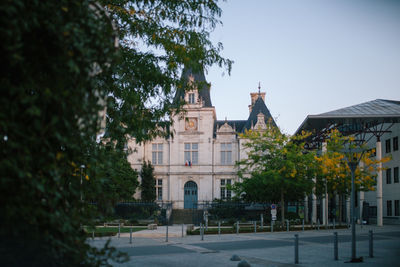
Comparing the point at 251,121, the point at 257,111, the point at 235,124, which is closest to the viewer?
the point at 251,121

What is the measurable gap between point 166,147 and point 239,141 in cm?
1017

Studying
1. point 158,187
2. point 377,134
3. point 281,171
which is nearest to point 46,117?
point 281,171

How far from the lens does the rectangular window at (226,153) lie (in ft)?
184

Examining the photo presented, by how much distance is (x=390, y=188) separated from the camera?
137ft

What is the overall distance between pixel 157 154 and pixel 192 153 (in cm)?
493

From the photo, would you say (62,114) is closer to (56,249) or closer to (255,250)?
(56,249)

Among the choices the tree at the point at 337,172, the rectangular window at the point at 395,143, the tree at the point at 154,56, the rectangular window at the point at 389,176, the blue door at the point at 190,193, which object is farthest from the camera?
the blue door at the point at 190,193

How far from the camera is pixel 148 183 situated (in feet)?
172

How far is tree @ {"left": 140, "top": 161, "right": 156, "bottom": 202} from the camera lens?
52.3 metres

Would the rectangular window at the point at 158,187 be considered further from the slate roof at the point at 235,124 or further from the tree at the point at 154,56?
the tree at the point at 154,56

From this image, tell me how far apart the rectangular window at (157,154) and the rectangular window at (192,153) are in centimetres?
354

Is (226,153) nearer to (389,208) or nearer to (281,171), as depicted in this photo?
(389,208)

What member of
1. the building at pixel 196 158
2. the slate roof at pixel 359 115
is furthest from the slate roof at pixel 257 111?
the slate roof at pixel 359 115

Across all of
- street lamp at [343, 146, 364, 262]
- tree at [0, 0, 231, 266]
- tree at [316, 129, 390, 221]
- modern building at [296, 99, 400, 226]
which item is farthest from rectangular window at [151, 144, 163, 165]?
tree at [0, 0, 231, 266]
